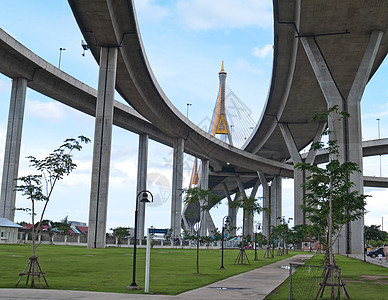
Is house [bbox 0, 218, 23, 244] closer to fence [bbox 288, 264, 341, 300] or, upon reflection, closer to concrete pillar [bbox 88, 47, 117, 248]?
concrete pillar [bbox 88, 47, 117, 248]

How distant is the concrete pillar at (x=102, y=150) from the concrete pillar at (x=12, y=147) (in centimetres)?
1078

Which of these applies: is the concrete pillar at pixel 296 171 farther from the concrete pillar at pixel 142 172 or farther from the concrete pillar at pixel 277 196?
the concrete pillar at pixel 142 172

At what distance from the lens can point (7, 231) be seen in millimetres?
49438

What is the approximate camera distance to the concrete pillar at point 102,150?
154 ft

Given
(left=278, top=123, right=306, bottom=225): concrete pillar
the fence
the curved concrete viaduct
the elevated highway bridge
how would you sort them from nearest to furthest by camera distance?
the fence → the curved concrete viaduct → the elevated highway bridge → (left=278, top=123, right=306, bottom=225): concrete pillar

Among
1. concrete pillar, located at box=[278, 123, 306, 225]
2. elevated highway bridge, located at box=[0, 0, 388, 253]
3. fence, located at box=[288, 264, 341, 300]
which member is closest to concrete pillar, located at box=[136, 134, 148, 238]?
elevated highway bridge, located at box=[0, 0, 388, 253]

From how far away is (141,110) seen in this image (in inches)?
2650

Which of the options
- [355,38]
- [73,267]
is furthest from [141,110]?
[73,267]

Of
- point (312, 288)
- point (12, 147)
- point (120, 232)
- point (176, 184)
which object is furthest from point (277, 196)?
point (312, 288)

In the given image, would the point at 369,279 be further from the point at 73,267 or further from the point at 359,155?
the point at 359,155

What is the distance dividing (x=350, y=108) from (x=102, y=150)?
25.4 metres

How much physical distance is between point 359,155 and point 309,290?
32.9 meters

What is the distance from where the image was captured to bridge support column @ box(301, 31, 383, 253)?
4747cm

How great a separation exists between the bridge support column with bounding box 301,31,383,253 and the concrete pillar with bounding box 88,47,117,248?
1997cm
